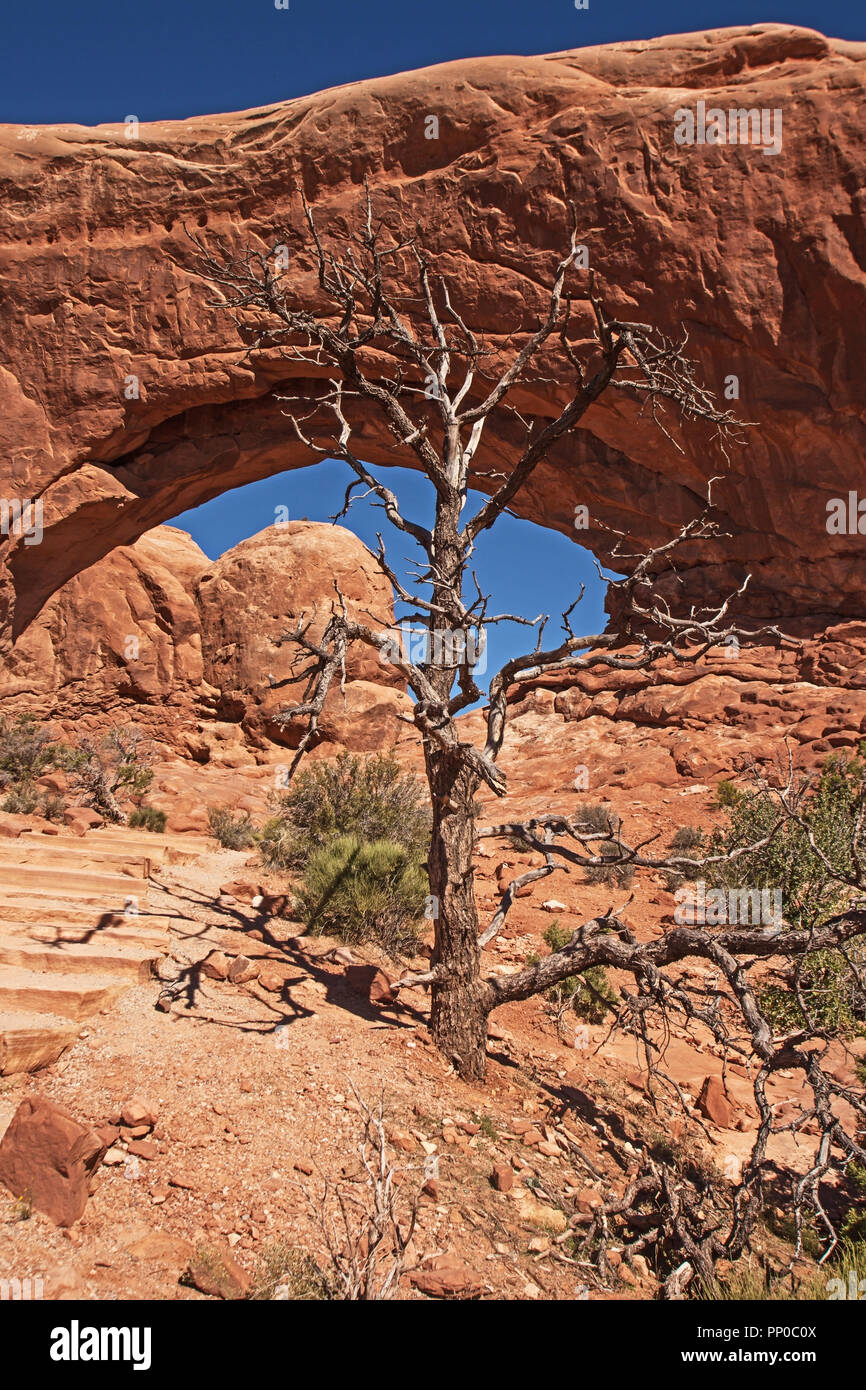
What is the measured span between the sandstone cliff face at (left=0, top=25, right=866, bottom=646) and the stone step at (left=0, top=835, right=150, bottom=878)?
5.46m

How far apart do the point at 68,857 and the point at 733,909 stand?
6.08 m

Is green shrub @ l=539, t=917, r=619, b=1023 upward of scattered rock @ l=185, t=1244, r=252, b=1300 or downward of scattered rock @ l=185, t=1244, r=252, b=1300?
upward

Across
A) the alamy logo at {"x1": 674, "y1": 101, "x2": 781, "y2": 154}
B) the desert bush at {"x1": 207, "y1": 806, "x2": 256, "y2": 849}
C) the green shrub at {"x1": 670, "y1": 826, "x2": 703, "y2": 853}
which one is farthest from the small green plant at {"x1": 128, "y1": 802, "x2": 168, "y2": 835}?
the alamy logo at {"x1": 674, "y1": 101, "x2": 781, "y2": 154}

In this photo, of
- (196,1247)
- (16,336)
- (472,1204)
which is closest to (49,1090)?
(196,1247)

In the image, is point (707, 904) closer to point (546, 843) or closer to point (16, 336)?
point (546, 843)

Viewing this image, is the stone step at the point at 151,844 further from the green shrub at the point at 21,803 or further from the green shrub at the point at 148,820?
the green shrub at the point at 148,820

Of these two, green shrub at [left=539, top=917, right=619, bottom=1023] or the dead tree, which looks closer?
the dead tree

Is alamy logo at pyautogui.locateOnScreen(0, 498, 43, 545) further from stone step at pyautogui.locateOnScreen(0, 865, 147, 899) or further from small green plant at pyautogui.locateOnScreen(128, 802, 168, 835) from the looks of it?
stone step at pyautogui.locateOnScreen(0, 865, 147, 899)

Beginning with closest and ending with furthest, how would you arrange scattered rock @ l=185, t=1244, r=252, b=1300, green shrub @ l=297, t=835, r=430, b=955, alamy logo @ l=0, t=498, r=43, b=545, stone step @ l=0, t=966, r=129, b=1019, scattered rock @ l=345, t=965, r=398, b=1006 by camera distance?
scattered rock @ l=185, t=1244, r=252, b=1300, stone step @ l=0, t=966, r=129, b=1019, scattered rock @ l=345, t=965, r=398, b=1006, green shrub @ l=297, t=835, r=430, b=955, alamy logo @ l=0, t=498, r=43, b=545

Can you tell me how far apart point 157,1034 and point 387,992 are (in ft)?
5.47

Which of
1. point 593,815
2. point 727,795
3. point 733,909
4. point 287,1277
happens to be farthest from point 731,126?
point 287,1277

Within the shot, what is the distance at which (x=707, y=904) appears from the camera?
7.91 metres
